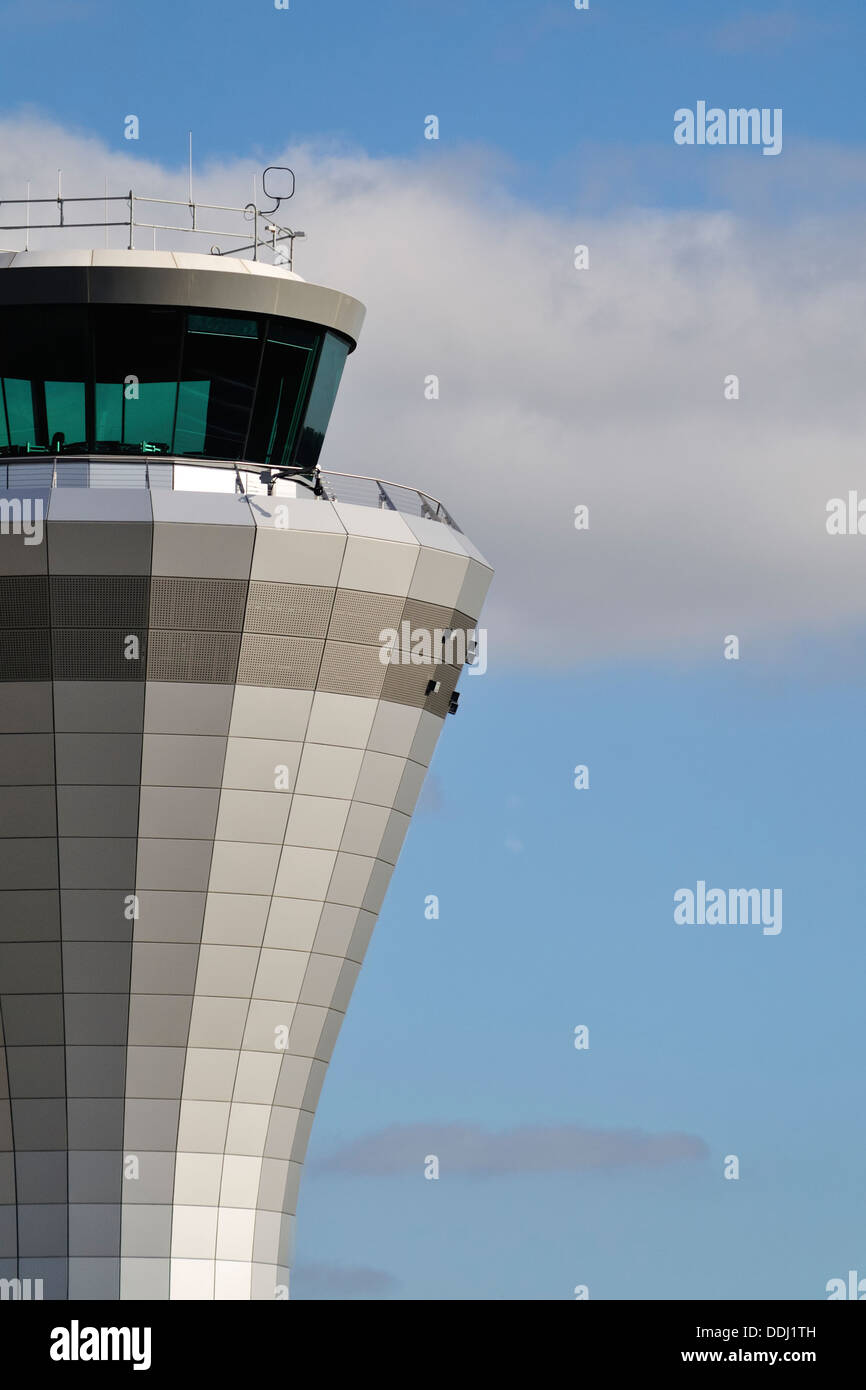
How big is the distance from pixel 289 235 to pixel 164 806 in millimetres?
12545

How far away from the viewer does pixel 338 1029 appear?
51750mm

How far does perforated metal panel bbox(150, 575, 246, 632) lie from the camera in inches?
1881

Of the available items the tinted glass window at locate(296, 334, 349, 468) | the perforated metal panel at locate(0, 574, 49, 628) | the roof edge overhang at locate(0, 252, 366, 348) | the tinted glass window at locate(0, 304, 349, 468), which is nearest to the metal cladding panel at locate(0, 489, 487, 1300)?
the perforated metal panel at locate(0, 574, 49, 628)

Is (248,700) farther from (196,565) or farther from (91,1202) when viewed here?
(91,1202)

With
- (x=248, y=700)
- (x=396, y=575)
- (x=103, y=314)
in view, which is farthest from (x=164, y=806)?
(x=103, y=314)

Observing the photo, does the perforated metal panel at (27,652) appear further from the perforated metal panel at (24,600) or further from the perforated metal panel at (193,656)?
the perforated metal panel at (193,656)

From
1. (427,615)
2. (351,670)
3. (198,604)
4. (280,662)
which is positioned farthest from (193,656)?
(427,615)

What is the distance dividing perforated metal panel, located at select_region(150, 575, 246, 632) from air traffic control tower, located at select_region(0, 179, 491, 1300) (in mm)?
52

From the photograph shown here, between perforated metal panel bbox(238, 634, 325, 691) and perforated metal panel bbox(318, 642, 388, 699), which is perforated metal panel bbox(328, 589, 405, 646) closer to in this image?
perforated metal panel bbox(318, 642, 388, 699)

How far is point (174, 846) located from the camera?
48.6 meters

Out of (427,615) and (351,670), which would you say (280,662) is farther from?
(427,615)

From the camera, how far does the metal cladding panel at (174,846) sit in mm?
47938

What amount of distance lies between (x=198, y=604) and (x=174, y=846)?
4.54 metres
